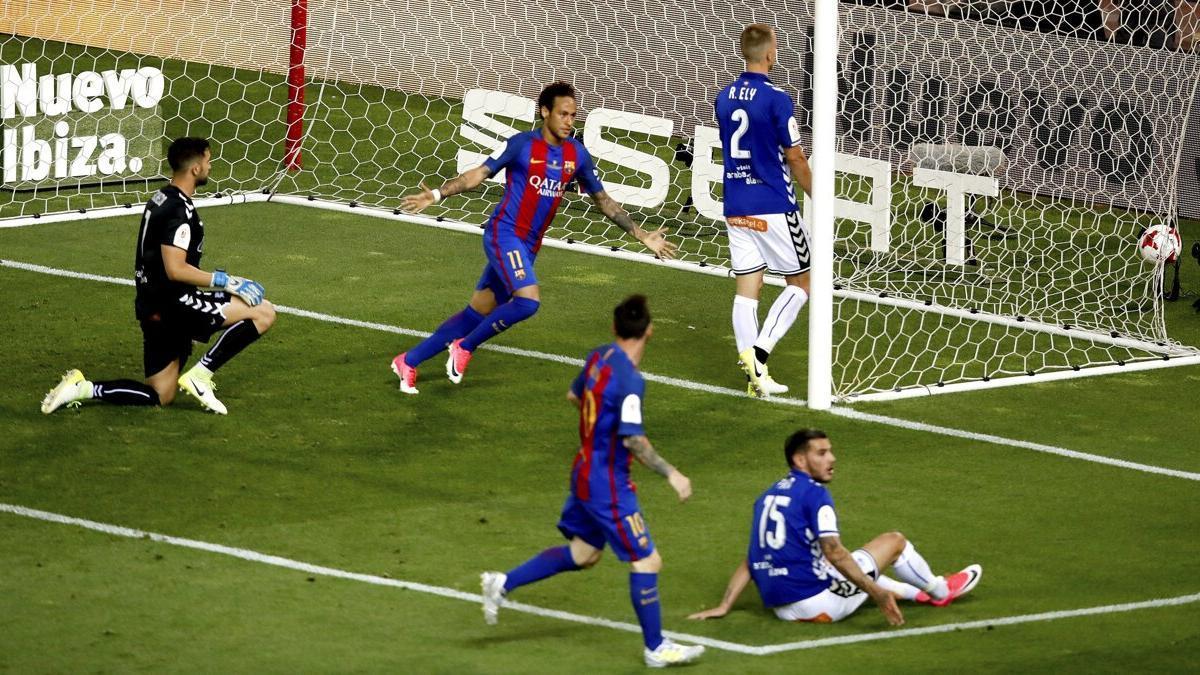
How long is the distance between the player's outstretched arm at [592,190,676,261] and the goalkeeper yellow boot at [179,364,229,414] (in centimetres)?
243

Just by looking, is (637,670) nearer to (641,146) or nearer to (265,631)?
(265,631)

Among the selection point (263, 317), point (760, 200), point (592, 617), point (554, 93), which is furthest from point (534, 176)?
point (592, 617)

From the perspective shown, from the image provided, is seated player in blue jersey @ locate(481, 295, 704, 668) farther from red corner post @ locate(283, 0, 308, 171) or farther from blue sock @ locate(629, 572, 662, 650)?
red corner post @ locate(283, 0, 308, 171)

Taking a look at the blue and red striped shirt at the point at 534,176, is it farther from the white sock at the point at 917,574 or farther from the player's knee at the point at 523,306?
the white sock at the point at 917,574

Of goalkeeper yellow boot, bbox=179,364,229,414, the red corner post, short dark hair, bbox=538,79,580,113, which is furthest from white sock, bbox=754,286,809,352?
the red corner post

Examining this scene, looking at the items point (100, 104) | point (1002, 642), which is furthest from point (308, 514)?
point (100, 104)

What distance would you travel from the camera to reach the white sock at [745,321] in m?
11.7

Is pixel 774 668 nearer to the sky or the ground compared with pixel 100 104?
nearer to the ground

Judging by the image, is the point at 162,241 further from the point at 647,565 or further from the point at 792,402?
the point at 647,565

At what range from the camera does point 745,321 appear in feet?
38.6

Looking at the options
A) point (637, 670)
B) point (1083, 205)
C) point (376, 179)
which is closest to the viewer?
point (637, 670)

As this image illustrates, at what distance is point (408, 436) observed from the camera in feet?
35.4

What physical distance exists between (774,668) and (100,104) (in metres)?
11.1

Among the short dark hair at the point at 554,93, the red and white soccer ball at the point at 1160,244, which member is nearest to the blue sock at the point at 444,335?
the short dark hair at the point at 554,93
